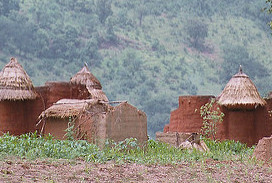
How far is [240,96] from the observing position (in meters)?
19.0

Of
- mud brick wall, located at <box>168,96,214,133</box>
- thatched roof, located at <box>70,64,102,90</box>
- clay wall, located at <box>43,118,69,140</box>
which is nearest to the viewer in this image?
clay wall, located at <box>43,118,69,140</box>

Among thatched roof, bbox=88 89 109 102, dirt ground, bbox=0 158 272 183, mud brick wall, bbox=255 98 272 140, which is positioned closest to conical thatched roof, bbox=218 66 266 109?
mud brick wall, bbox=255 98 272 140

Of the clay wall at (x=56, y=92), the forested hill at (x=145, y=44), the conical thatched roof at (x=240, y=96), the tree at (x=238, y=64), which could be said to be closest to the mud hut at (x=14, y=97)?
the clay wall at (x=56, y=92)

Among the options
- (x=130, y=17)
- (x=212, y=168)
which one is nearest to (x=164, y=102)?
(x=130, y=17)

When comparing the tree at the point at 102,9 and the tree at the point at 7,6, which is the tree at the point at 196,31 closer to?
the tree at the point at 102,9

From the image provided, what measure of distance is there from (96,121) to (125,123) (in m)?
0.72

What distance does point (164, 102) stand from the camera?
50875mm

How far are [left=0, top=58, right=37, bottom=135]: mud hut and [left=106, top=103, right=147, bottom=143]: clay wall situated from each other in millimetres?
4010

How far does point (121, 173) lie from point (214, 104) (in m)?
9.57

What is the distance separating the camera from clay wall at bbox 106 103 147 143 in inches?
559

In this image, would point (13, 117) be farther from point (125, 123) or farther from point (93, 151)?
point (93, 151)

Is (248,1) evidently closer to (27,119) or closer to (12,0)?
(12,0)

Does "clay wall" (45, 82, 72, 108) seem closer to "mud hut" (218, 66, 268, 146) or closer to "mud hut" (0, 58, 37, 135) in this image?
"mud hut" (0, 58, 37, 135)

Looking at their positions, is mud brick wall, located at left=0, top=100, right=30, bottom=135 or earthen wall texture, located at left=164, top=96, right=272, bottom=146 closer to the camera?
mud brick wall, located at left=0, top=100, right=30, bottom=135
